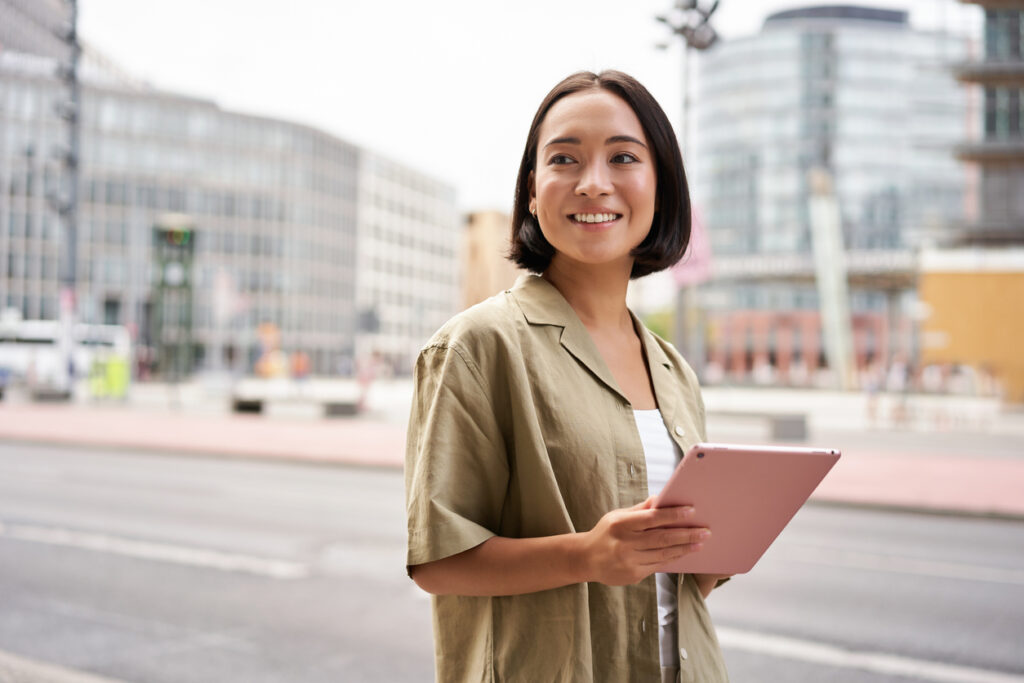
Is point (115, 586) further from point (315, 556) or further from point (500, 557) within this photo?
point (500, 557)

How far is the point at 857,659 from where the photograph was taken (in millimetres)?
5672

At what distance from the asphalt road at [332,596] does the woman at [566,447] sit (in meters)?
3.90

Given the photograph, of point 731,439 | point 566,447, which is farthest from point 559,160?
point 731,439

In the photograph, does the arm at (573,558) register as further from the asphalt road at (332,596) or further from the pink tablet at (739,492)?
the asphalt road at (332,596)

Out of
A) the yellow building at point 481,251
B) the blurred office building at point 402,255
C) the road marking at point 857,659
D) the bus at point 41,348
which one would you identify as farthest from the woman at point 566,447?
the blurred office building at point 402,255

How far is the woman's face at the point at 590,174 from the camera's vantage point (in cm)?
174

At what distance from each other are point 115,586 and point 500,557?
21.2ft

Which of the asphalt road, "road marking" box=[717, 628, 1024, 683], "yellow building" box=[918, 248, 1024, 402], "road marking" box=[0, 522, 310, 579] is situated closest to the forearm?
the asphalt road

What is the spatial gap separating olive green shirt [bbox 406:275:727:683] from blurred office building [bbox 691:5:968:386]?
3265 inches

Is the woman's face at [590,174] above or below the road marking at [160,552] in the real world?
above

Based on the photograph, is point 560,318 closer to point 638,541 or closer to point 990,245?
point 638,541

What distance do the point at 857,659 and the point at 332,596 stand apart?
3.46 m

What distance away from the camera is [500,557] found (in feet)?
5.15

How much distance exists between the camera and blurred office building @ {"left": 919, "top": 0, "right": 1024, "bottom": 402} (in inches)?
1463
